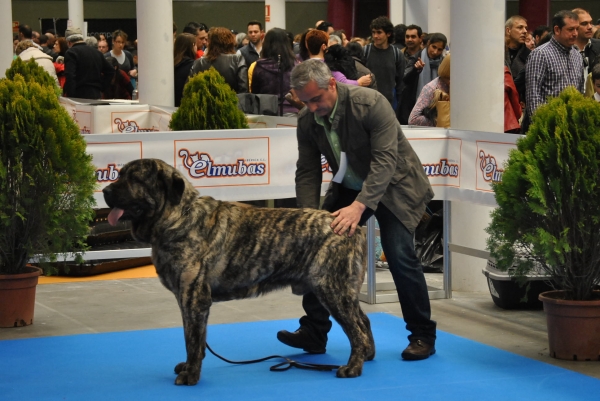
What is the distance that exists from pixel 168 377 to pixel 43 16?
30.0 m

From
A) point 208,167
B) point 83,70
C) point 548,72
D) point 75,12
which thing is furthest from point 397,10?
point 208,167

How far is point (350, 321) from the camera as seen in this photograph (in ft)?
17.5

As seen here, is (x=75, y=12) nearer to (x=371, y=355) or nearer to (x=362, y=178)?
(x=362, y=178)

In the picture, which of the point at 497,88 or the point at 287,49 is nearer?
the point at 497,88

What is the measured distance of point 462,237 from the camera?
26.2 ft

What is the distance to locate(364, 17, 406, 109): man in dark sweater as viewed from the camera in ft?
38.7

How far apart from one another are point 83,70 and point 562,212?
10341mm

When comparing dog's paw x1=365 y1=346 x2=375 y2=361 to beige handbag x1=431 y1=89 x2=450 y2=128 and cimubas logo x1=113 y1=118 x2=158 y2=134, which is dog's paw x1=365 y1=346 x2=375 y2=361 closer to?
beige handbag x1=431 y1=89 x2=450 y2=128

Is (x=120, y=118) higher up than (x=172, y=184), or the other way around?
(x=120, y=118)

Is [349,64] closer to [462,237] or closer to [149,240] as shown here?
[462,237]

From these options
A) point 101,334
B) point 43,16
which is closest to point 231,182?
point 101,334

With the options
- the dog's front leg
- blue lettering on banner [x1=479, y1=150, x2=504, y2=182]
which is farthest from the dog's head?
blue lettering on banner [x1=479, y1=150, x2=504, y2=182]

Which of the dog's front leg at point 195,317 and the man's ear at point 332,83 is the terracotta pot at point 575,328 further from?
the dog's front leg at point 195,317

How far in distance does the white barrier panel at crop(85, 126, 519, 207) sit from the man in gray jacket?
1326mm
